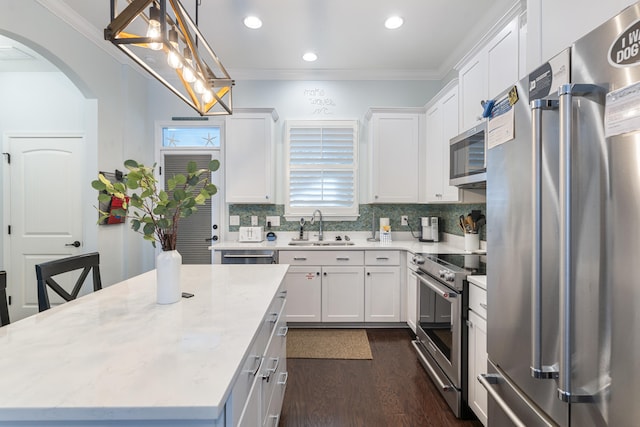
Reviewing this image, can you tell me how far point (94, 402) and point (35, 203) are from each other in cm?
395

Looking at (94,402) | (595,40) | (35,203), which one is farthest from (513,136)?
(35,203)

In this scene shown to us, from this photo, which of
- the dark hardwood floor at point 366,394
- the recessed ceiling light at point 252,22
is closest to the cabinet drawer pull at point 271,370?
the dark hardwood floor at point 366,394

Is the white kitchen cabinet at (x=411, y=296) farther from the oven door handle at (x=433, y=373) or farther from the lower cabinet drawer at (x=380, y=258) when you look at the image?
the oven door handle at (x=433, y=373)

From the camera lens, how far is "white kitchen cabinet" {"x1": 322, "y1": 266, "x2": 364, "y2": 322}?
3.27 metres

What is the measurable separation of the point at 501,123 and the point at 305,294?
8.47 feet

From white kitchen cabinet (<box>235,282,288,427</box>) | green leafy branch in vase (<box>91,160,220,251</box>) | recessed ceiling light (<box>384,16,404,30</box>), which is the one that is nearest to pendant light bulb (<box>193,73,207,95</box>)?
green leafy branch in vase (<box>91,160,220,251</box>)

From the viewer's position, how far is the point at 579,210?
81 centimetres

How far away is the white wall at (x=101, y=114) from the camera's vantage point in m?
2.74

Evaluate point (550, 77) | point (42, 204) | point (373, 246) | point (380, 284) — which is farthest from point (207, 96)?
point (42, 204)

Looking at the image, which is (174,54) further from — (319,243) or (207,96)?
(319,243)

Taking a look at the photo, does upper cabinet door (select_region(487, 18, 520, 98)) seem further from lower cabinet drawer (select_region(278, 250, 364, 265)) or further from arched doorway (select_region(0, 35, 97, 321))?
arched doorway (select_region(0, 35, 97, 321))

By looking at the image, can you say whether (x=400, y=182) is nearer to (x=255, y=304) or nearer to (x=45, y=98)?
(x=255, y=304)

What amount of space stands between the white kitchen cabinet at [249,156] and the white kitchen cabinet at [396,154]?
1264mm

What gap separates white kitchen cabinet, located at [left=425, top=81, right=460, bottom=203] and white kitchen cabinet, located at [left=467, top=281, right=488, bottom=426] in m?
1.16
